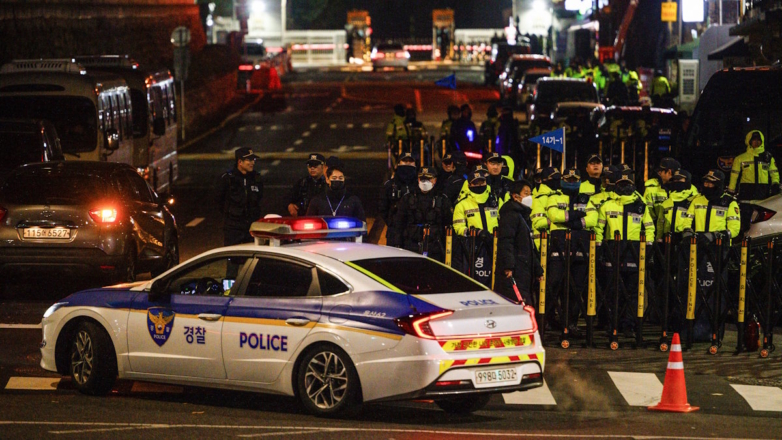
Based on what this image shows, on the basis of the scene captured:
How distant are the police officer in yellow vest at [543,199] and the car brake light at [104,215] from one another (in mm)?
4832

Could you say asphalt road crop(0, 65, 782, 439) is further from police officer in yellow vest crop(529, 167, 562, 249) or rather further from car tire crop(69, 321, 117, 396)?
police officer in yellow vest crop(529, 167, 562, 249)

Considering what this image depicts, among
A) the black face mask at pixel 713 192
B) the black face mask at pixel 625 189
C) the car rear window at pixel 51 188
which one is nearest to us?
the black face mask at pixel 713 192

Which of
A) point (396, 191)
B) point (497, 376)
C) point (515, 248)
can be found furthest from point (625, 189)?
point (497, 376)

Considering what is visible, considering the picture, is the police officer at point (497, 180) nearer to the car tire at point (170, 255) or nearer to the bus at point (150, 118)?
the car tire at point (170, 255)

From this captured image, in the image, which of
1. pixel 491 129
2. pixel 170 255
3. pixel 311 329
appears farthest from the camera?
pixel 491 129

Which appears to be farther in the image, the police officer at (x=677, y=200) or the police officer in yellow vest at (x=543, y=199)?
the police officer in yellow vest at (x=543, y=199)

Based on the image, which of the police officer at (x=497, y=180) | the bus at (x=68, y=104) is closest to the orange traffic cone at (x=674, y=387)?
the police officer at (x=497, y=180)

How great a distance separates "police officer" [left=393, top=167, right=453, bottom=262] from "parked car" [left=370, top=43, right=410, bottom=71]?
6191 centimetres

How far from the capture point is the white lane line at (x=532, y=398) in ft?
35.8

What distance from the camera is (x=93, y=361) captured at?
1076 cm

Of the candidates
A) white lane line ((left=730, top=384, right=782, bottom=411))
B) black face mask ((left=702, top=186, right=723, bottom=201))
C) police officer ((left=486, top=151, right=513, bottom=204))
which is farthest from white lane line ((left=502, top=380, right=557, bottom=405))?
police officer ((left=486, top=151, right=513, bottom=204))

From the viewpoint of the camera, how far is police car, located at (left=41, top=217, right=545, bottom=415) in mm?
9406

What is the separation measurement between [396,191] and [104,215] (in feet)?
11.7

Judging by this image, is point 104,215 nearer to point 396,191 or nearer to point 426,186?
point 396,191
